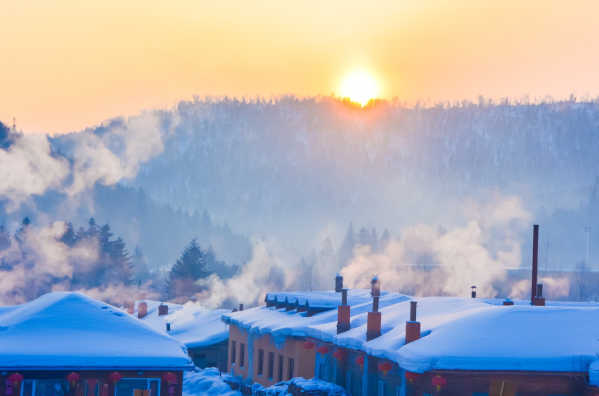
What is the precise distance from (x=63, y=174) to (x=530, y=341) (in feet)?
599

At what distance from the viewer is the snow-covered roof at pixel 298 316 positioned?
33.4 meters

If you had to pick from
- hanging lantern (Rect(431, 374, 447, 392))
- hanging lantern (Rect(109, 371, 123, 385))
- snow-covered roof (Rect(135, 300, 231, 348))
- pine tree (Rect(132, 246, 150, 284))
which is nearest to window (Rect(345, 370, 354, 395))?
hanging lantern (Rect(431, 374, 447, 392))

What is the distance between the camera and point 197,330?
162ft

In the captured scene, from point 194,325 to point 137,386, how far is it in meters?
25.9

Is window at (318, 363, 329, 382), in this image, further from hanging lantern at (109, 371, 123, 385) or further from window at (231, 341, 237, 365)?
window at (231, 341, 237, 365)

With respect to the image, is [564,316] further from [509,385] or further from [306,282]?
[306,282]

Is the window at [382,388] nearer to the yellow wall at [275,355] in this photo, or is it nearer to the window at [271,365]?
the yellow wall at [275,355]

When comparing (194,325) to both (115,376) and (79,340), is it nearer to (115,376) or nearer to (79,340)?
(79,340)

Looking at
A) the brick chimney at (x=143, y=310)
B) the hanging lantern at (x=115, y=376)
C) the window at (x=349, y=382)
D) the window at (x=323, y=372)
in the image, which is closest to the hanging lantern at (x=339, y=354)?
the window at (x=349, y=382)

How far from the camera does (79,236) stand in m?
105

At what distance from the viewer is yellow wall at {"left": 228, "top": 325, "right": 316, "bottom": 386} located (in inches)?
1276

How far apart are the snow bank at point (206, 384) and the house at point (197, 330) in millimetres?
2786

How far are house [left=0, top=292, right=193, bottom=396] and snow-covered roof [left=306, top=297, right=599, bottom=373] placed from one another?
6432mm

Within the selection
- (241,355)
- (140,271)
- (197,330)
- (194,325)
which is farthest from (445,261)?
(241,355)
